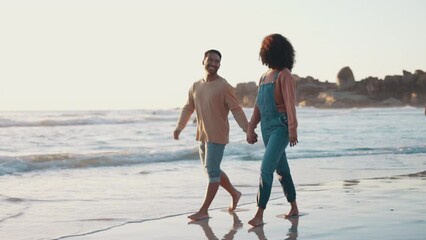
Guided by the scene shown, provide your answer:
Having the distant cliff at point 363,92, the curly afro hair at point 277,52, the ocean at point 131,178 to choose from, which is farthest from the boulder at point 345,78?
the curly afro hair at point 277,52

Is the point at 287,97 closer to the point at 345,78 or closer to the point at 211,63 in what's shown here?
the point at 211,63

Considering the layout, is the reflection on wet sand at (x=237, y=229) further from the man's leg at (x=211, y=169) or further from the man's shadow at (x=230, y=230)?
the man's leg at (x=211, y=169)

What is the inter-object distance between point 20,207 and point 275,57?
3.43m

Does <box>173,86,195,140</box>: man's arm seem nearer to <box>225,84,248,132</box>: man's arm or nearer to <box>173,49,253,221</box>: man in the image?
<box>173,49,253,221</box>: man

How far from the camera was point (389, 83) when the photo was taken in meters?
114

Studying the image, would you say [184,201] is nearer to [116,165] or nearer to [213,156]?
[213,156]

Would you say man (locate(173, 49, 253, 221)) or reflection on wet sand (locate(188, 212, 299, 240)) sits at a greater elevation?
man (locate(173, 49, 253, 221))

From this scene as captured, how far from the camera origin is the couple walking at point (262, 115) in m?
6.17

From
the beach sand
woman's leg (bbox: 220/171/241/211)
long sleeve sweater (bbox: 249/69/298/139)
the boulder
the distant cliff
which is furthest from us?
the boulder

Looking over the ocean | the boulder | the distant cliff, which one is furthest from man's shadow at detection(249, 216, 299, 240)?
the boulder

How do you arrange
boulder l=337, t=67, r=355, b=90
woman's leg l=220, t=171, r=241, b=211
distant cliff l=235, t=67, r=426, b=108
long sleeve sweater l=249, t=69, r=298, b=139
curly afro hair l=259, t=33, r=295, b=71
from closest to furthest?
1. long sleeve sweater l=249, t=69, r=298, b=139
2. curly afro hair l=259, t=33, r=295, b=71
3. woman's leg l=220, t=171, r=241, b=211
4. distant cliff l=235, t=67, r=426, b=108
5. boulder l=337, t=67, r=355, b=90

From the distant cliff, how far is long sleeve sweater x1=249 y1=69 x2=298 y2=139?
10022 cm

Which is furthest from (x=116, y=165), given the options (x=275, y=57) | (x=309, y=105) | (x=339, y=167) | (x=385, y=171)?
(x=309, y=105)

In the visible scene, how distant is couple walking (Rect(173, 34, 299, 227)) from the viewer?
243 inches
